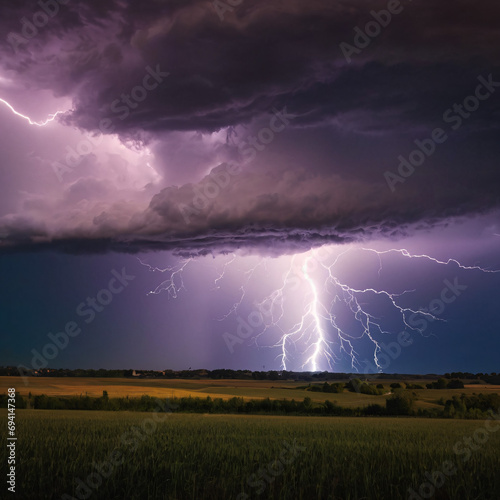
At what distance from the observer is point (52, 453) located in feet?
29.8

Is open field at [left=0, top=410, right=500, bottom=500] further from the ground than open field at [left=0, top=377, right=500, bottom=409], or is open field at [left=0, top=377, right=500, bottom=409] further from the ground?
open field at [left=0, top=377, right=500, bottom=409]

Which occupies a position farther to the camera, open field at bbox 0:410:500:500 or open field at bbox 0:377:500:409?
open field at bbox 0:377:500:409

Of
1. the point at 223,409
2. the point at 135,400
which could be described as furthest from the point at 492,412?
the point at 135,400

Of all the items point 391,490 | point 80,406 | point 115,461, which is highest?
point 80,406

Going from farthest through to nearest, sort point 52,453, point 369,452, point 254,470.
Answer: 1. point 369,452
2. point 52,453
3. point 254,470

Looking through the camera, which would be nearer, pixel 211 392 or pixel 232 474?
pixel 232 474

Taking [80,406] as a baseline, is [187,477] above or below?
below

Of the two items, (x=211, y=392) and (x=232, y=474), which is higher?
(x=211, y=392)

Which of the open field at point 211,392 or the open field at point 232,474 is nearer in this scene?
the open field at point 232,474

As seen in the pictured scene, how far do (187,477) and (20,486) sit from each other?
A: 2.28m

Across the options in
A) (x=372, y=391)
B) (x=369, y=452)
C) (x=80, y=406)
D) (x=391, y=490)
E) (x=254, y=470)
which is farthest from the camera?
A: (x=372, y=391)

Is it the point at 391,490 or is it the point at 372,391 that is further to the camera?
the point at 372,391

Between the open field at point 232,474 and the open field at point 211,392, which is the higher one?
the open field at point 211,392

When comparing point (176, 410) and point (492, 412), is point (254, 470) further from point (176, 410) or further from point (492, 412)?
point (492, 412)
